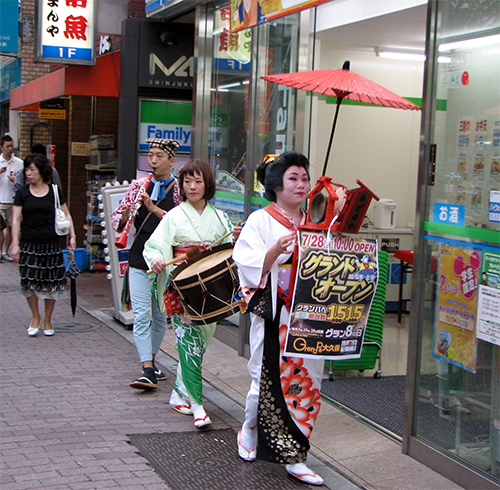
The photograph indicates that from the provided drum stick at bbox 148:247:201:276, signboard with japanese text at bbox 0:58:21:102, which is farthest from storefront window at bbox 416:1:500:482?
signboard with japanese text at bbox 0:58:21:102

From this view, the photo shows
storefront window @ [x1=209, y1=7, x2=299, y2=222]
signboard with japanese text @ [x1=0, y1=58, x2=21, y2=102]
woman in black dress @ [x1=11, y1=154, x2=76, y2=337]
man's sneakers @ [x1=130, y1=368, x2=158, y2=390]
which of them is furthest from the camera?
signboard with japanese text @ [x1=0, y1=58, x2=21, y2=102]

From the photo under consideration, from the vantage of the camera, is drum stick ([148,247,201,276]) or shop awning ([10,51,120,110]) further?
shop awning ([10,51,120,110])

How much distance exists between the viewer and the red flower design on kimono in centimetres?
429

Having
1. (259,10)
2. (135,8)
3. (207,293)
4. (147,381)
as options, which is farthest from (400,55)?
(147,381)

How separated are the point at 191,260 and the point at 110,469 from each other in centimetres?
149

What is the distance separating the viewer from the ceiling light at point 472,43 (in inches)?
163

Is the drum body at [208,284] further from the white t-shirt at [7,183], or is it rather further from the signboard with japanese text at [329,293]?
the white t-shirt at [7,183]

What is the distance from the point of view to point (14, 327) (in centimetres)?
823

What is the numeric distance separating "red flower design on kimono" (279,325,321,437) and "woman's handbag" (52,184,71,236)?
4000 millimetres

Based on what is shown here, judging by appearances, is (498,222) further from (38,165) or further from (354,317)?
(38,165)

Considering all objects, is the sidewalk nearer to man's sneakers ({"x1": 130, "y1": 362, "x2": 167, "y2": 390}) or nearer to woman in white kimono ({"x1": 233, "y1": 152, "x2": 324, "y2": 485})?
man's sneakers ({"x1": 130, "y1": 362, "x2": 167, "y2": 390})

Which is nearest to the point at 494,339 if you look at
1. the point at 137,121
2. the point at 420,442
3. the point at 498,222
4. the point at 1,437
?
the point at 498,222

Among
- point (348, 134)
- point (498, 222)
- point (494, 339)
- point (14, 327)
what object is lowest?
point (14, 327)

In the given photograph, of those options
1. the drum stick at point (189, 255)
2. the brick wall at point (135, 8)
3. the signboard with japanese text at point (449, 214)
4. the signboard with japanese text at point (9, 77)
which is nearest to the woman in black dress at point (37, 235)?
the drum stick at point (189, 255)
